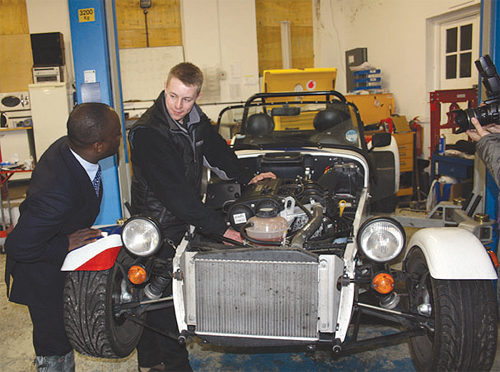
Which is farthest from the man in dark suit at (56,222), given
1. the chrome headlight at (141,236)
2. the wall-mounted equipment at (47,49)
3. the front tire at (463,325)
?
the wall-mounted equipment at (47,49)

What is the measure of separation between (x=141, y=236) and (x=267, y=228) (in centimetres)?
70

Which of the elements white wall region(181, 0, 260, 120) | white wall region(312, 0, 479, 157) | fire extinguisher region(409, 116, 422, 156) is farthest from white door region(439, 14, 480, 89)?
white wall region(181, 0, 260, 120)

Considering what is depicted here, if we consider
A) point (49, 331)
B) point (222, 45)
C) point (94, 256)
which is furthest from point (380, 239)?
point (222, 45)

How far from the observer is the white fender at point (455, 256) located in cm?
234

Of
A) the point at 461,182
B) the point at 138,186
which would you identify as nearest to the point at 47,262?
the point at 138,186

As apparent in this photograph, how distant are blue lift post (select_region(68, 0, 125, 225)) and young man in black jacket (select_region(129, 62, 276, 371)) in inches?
85.4

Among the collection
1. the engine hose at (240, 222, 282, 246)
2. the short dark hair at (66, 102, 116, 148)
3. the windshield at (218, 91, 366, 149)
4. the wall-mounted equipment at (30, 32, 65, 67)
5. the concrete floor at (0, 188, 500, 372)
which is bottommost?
the concrete floor at (0, 188, 500, 372)

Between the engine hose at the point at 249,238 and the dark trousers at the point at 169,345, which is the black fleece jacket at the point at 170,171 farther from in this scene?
the dark trousers at the point at 169,345

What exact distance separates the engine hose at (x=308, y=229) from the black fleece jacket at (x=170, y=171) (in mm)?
461

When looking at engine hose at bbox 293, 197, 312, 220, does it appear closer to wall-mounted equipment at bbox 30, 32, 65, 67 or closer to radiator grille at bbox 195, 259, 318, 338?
radiator grille at bbox 195, 259, 318, 338

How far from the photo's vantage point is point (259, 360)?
10.4 ft

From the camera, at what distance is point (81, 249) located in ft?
8.59

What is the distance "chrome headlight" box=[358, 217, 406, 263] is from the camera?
238cm

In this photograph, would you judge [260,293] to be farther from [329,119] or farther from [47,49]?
[47,49]
